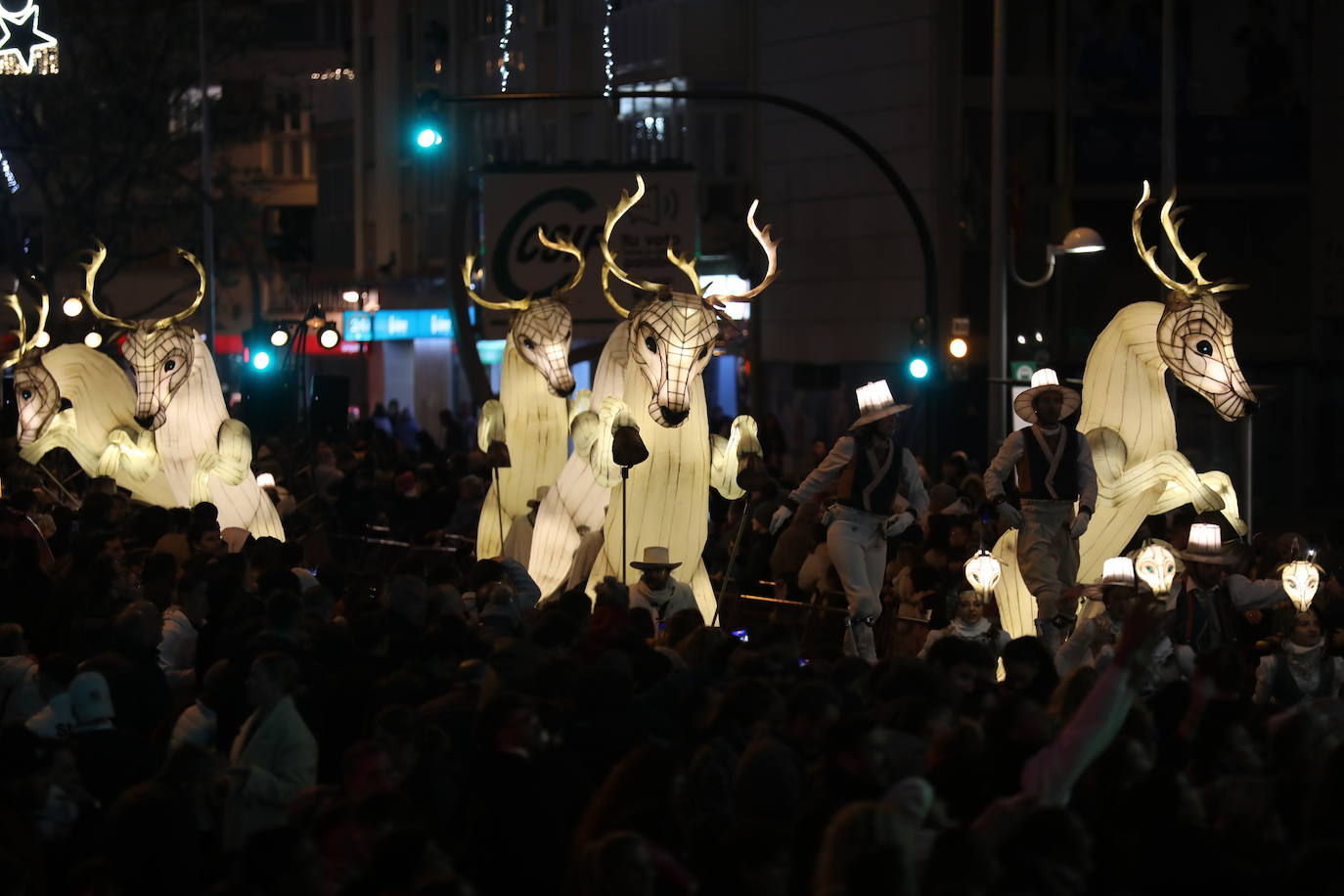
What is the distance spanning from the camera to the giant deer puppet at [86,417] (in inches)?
655

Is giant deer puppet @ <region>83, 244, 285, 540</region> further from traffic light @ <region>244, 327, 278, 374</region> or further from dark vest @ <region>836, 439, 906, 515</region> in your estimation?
traffic light @ <region>244, 327, 278, 374</region>

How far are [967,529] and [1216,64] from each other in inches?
647

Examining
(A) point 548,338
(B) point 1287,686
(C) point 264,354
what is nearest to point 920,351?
(A) point 548,338

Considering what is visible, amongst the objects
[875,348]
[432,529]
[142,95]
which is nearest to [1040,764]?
[432,529]

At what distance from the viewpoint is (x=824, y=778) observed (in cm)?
700

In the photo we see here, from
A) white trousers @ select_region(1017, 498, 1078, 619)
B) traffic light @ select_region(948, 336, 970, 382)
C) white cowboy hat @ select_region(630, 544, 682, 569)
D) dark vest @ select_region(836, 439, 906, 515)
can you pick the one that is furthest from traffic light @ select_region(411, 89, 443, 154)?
white trousers @ select_region(1017, 498, 1078, 619)

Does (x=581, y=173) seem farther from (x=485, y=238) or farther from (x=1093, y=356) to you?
(x=1093, y=356)

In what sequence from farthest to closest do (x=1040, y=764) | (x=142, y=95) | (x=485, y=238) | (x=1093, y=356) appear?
(x=142, y=95) < (x=485, y=238) < (x=1093, y=356) < (x=1040, y=764)

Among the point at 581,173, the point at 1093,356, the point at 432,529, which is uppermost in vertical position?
the point at 581,173

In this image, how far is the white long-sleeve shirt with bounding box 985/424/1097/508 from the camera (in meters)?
11.9

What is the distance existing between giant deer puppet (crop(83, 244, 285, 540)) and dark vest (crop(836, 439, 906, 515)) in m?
5.14

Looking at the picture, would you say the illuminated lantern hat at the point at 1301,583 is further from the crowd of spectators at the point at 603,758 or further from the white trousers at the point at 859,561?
the white trousers at the point at 859,561

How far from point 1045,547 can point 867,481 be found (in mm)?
1064

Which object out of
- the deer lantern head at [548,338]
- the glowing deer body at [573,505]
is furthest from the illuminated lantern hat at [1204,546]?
the deer lantern head at [548,338]
